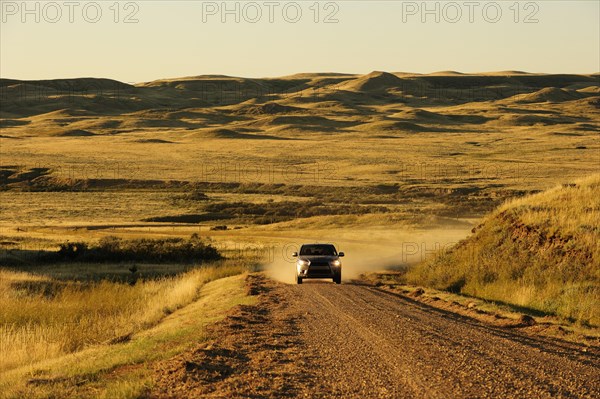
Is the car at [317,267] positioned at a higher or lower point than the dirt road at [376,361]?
lower

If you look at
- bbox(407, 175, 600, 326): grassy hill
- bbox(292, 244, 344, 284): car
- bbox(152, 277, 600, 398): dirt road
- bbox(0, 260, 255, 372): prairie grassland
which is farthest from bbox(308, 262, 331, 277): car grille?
bbox(152, 277, 600, 398): dirt road

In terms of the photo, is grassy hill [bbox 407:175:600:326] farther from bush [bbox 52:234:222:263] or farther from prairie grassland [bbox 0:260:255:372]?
bush [bbox 52:234:222:263]

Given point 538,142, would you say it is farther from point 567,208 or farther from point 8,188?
point 567,208

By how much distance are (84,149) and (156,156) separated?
15785mm

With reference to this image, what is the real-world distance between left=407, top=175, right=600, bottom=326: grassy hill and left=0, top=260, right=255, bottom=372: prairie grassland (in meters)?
9.24

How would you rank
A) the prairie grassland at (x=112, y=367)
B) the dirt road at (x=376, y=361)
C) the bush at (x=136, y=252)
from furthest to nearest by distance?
the bush at (x=136, y=252)
the prairie grassland at (x=112, y=367)
the dirt road at (x=376, y=361)

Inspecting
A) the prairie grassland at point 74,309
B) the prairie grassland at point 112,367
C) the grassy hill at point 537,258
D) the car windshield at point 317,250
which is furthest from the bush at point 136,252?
the prairie grassland at point 112,367

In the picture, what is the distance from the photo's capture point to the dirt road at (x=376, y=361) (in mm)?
11406

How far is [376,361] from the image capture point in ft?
43.9

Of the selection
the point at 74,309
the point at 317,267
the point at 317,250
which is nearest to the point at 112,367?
the point at 74,309

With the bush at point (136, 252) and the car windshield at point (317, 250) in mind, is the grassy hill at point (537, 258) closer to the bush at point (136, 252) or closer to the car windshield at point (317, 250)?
the car windshield at point (317, 250)

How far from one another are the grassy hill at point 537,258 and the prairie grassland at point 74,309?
924 cm

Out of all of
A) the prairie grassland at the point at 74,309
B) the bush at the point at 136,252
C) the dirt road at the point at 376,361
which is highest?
the dirt road at the point at 376,361

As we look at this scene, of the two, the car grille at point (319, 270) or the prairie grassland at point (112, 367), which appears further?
the car grille at point (319, 270)
